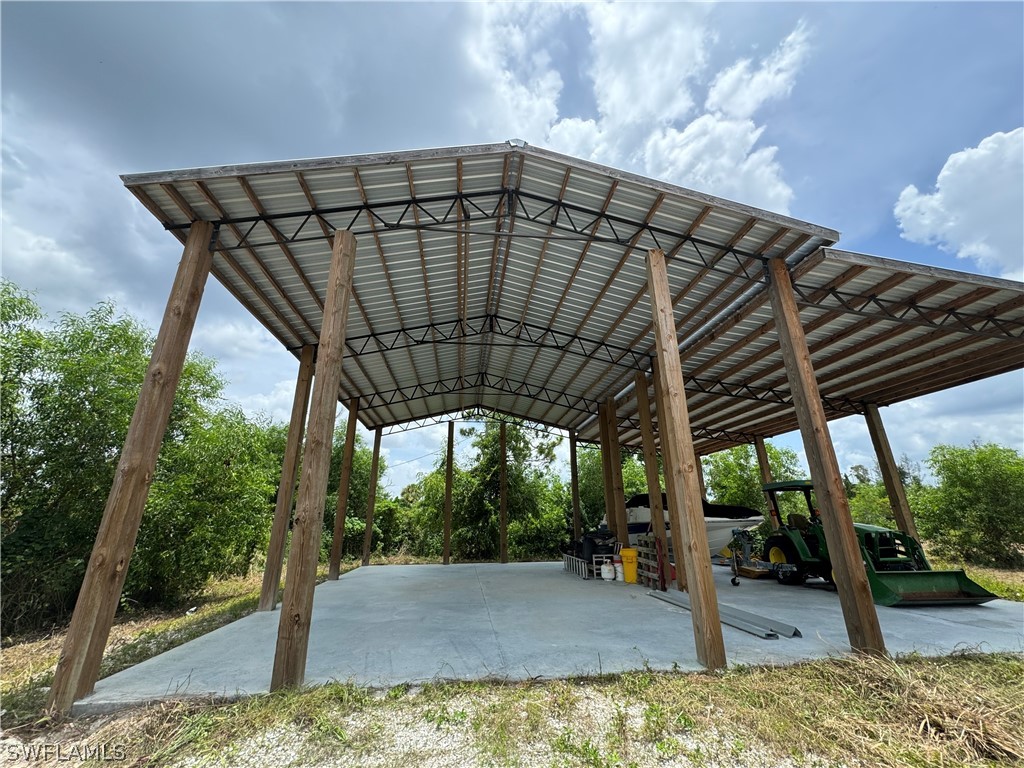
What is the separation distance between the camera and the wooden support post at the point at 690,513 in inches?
136

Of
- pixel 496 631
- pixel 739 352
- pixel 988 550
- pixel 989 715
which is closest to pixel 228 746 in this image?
pixel 496 631

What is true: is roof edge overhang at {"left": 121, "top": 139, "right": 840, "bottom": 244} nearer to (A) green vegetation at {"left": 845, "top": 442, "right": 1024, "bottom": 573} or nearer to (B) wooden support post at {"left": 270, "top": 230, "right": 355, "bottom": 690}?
(B) wooden support post at {"left": 270, "top": 230, "right": 355, "bottom": 690}

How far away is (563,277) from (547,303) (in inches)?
42.2

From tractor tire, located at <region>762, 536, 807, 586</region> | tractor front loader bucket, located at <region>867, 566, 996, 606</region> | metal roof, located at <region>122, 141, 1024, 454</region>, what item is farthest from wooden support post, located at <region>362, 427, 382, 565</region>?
tractor front loader bucket, located at <region>867, 566, 996, 606</region>

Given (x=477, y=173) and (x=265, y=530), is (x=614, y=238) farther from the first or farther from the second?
(x=265, y=530)

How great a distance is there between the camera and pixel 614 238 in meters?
5.90

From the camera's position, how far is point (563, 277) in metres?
7.36

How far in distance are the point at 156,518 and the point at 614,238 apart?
9249 mm

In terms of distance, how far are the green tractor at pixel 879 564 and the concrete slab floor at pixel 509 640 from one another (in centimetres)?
20

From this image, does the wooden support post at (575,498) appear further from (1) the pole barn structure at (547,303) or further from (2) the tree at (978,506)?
(2) the tree at (978,506)

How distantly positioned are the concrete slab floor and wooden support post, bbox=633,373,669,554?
1.43 metres

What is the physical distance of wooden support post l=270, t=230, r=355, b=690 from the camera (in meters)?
3.04

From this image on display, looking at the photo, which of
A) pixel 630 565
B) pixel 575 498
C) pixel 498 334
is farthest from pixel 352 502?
pixel 630 565

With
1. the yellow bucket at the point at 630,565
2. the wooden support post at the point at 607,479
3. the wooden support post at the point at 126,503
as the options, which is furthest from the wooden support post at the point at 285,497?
the wooden support post at the point at 607,479
